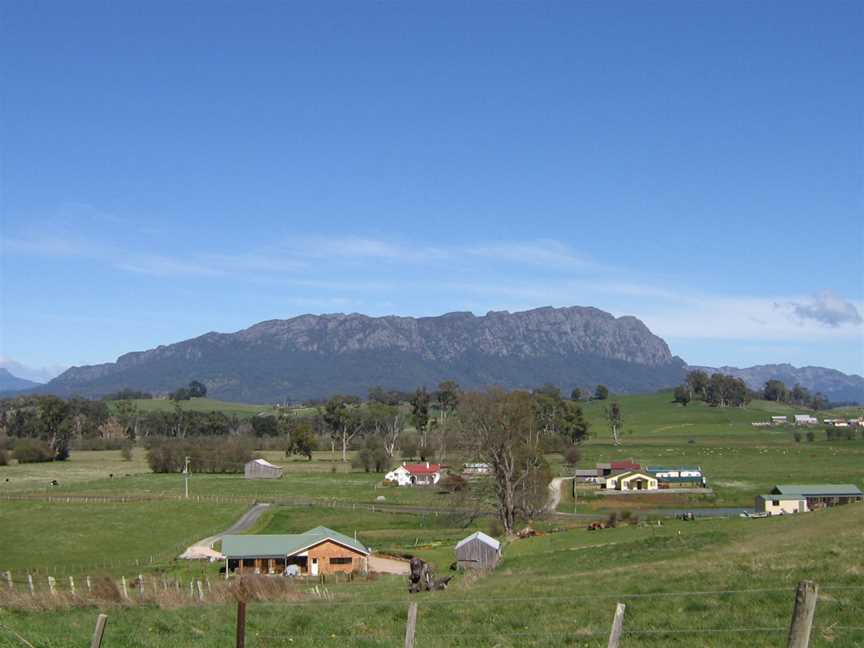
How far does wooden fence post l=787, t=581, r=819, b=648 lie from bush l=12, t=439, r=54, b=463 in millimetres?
161496

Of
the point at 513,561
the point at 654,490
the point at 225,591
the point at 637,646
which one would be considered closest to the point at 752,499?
the point at 654,490

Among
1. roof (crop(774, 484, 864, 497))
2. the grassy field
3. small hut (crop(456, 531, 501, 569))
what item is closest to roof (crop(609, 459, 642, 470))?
the grassy field

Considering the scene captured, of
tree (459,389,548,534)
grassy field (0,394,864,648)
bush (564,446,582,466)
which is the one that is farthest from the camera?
bush (564,446,582,466)

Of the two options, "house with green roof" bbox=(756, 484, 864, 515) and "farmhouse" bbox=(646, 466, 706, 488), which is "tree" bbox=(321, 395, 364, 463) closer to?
"farmhouse" bbox=(646, 466, 706, 488)

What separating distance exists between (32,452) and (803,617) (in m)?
162

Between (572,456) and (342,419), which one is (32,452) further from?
(572,456)

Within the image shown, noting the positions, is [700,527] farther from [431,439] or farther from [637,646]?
[431,439]

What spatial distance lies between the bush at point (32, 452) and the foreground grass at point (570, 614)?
141 metres

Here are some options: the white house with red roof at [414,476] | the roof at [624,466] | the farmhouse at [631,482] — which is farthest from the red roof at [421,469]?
the farmhouse at [631,482]

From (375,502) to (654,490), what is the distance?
30.8 metres

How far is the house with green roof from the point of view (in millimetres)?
72875

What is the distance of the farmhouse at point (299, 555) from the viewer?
53.4m

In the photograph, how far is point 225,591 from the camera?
25.2m

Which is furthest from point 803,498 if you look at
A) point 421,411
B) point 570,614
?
point 421,411
